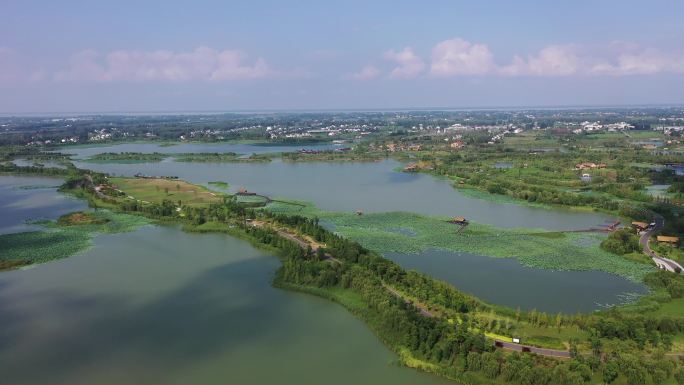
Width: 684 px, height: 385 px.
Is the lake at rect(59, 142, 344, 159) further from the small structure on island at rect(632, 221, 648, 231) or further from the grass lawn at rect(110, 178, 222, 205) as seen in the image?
the small structure on island at rect(632, 221, 648, 231)

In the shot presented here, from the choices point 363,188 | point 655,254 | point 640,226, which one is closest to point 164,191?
point 363,188

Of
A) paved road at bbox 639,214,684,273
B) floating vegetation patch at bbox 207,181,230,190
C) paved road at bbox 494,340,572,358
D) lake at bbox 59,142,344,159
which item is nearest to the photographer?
paved road at bbox 494,340,572,358

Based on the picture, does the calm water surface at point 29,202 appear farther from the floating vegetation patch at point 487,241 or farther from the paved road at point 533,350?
the paved road at point 533,350

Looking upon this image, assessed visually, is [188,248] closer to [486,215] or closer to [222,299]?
[222,299]

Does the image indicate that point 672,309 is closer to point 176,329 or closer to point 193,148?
point 176,329

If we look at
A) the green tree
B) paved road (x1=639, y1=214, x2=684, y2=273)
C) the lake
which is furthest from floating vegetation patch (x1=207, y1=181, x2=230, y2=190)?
the green tree

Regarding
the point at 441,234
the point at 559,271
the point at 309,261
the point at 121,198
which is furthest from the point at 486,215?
the point at 121,198
